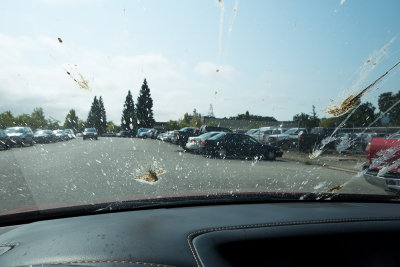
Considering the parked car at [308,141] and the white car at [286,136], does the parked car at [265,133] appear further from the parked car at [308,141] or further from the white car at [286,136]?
the parked car at [308,141]

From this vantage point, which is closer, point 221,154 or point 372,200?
point 372,200

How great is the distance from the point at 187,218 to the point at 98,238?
1.87 ft

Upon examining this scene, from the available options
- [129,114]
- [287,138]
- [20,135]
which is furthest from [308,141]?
[20,135]

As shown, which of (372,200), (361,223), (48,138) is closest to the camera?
(361,223)

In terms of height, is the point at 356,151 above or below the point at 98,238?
below

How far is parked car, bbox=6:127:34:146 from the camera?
2341 cm

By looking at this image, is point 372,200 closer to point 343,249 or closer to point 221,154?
point 343,249

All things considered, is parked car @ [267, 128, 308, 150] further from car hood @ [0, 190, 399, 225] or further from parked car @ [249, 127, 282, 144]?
car hood @ [0, 190, 399, 225]

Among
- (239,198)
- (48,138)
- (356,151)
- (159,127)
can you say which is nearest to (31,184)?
(239,198)

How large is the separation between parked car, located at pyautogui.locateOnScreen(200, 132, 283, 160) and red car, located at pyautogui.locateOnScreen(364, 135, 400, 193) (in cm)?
1051

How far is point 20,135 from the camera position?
23969 mm

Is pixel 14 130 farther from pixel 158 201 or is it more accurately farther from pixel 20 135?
pixel 158 201

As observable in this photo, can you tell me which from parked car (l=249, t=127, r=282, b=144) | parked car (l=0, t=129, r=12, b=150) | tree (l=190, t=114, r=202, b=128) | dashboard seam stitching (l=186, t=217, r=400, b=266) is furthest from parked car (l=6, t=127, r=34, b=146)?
dashboard seam stitching (l=186, t=217, r=400, b=266)

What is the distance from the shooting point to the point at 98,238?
1650 millimetres
